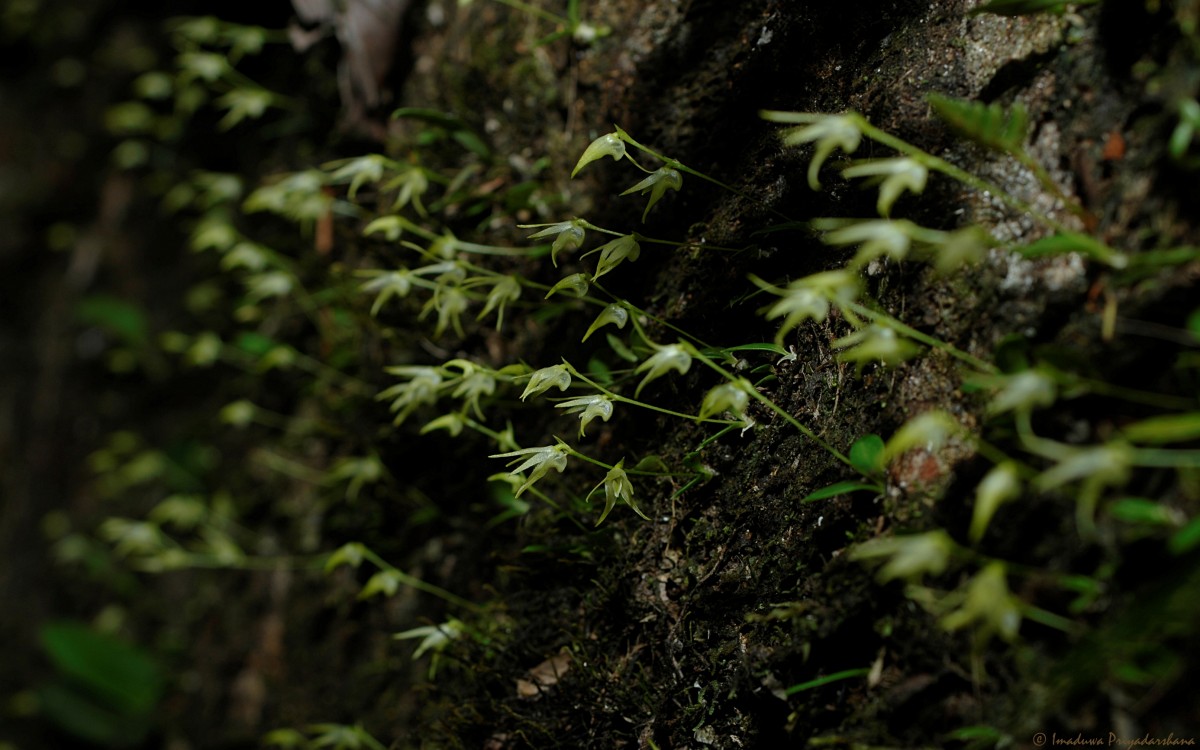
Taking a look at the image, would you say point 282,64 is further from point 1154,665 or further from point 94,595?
point 1154,665

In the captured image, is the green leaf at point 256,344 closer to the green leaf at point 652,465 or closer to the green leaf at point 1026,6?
the green leaf at point 652,465

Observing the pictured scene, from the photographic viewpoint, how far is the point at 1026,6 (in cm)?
94

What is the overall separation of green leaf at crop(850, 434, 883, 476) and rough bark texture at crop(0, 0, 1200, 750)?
3 cm

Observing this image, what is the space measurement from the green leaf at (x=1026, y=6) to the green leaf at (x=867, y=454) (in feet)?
1.86

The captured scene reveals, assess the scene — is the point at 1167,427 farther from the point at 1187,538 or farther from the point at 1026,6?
the point at 1026,6

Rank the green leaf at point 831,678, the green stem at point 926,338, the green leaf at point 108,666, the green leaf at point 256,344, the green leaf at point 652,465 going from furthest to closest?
the green leaf at point 108,666 < the green leaf at point 256,344 < the green leaf at point 652,465 < the green leaf at point 831,678 < the green stem at point 926,338

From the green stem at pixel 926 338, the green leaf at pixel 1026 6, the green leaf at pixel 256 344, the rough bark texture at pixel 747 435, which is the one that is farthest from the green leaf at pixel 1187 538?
the green leaf at pixel 256 344

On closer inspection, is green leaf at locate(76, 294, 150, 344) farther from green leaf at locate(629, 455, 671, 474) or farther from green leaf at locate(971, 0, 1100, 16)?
→ green leaf at locate(971, 0, 1100, 16)

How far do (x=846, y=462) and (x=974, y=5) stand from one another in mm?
689

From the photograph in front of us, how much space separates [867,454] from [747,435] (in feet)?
0.74

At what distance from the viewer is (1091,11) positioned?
0.98 metres

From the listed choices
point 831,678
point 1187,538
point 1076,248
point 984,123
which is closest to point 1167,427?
point 1187,538

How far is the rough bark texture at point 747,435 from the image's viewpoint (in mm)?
885

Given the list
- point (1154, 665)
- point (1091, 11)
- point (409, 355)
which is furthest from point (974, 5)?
point (409, 355)
